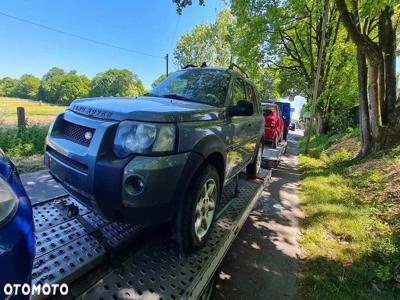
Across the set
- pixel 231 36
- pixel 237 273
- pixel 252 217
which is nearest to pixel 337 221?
pixel 252 217

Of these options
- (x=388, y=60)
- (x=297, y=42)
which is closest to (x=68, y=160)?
(x=388, y=60)

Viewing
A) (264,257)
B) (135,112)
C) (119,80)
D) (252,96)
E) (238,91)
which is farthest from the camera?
(119,80)

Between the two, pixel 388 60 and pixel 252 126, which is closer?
pixel 252 126

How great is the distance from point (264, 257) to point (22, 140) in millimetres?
7559

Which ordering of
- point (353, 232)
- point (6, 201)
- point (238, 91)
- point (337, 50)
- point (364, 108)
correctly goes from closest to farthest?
point (6, 201) < point (238, 91) < point (353, 232) < point (364, 108) < point (337, 50)

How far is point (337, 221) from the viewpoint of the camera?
4910 mm

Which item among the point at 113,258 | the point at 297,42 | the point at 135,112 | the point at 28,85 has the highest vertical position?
the point at 297,42

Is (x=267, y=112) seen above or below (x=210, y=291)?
above

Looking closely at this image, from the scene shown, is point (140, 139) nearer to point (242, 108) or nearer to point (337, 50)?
point (242, 108)

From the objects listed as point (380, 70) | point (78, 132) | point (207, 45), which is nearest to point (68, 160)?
point (78, 132)

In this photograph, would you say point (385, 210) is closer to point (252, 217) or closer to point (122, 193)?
point (252, 217)

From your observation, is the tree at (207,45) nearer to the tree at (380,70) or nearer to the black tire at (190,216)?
the tree at (380,70)

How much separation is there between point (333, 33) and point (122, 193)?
17969 millimetres

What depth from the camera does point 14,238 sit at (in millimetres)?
1320
